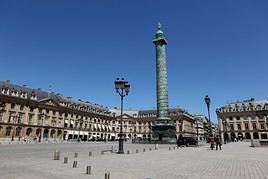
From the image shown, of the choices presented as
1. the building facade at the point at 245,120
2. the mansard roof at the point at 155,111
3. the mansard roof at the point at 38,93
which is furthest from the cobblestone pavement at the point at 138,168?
the mansard roof at the point at 155,111

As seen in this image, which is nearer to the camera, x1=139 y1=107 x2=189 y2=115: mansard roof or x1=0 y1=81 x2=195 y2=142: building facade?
x1=0 y1=81 x2=195 y2=142: building facade

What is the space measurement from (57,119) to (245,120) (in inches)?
2716

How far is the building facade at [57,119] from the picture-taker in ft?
194

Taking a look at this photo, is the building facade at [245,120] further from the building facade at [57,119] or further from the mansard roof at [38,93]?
the mansard roof at [38,93]

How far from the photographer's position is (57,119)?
72.7 meters

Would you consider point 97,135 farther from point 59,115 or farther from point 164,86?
point 164,86

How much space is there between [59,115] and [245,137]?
68.3 m

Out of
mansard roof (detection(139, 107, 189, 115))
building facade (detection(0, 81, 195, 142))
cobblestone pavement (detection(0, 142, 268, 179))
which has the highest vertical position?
mansard roof (detection(139, 107, 189, 115))

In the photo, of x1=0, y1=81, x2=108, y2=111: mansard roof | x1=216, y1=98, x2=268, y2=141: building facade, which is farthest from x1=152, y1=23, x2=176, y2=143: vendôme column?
x1=216, y1=98, x2=268, y2=141: building facade

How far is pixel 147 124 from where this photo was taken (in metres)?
103

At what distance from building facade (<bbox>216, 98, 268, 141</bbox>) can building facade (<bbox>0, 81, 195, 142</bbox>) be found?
16.7 meters

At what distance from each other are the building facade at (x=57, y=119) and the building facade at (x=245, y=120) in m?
16.7

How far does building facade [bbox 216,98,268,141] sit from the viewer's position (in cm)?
8275

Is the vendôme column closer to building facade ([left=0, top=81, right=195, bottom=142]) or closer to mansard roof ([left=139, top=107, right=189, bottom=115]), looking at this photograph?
building facade ([left=0, top=81, right=195, bottom=142])
